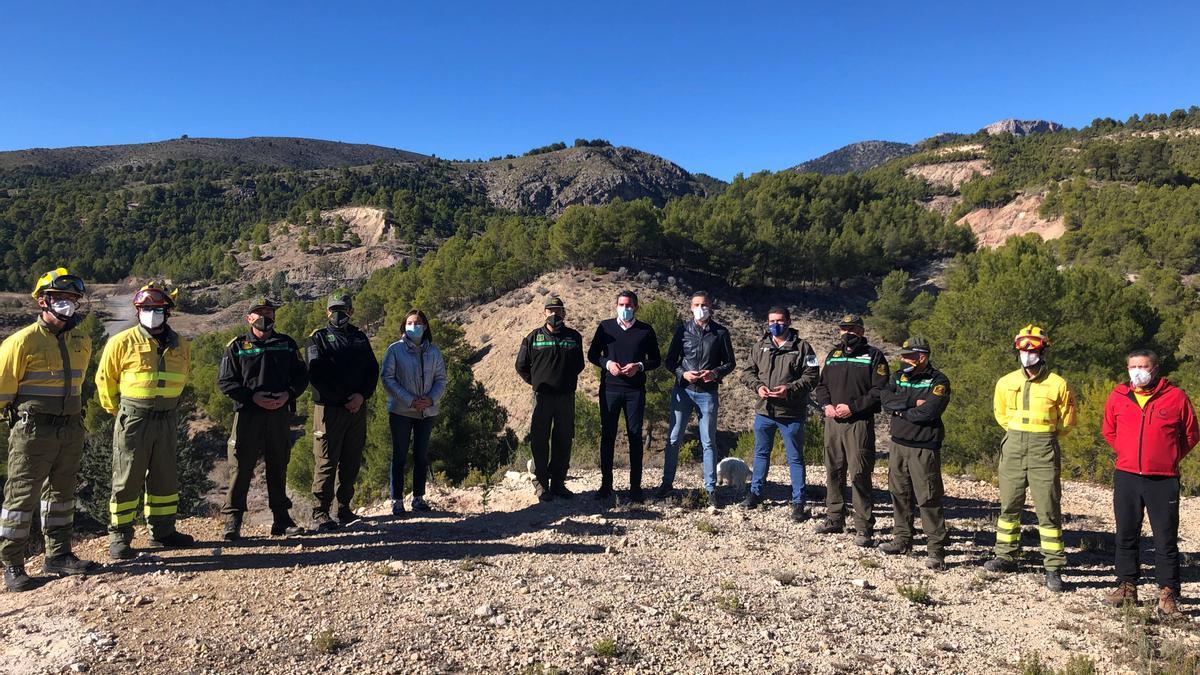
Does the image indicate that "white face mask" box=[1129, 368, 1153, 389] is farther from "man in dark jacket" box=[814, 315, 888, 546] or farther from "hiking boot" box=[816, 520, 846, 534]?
"hiking boot" box=[816, 520, 846, 534]

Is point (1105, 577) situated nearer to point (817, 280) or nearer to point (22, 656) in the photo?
point (22, 656)

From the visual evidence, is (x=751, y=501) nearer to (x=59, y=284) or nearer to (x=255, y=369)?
(x=255, y=369)

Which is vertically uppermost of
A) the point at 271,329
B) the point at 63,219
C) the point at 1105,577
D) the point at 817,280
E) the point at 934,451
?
the point at 63,219

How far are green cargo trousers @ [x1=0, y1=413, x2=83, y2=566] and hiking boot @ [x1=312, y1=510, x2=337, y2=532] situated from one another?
68.1 inches

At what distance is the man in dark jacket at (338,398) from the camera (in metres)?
5.34

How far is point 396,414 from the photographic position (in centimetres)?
600

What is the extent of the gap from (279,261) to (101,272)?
69.5 feet

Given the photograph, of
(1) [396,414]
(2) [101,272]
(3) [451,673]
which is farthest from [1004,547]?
(2) [101,272]

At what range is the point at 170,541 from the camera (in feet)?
15.9

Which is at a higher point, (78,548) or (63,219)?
(63,219)

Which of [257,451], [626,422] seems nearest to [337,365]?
[257,451]

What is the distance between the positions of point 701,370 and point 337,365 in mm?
3407

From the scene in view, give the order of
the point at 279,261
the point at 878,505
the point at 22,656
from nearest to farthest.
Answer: the point at 22,656 < the point at 878,505 < the point at 279,261

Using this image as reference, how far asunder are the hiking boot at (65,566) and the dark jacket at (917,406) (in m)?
6.13
